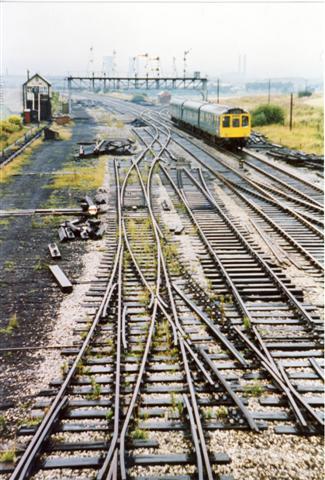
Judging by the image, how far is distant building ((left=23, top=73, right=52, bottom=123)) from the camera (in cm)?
4503

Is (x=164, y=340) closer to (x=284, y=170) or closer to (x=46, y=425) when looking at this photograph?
(x=46, y=425)

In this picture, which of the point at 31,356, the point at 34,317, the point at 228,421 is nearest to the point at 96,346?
the point at 31,356

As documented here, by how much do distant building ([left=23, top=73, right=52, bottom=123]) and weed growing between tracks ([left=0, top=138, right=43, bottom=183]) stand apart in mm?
15176

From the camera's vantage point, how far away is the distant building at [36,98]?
45031mm

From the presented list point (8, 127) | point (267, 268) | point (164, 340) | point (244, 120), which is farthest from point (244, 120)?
point (164, 340)

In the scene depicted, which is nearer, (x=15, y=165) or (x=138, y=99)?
(x=15, y=165)

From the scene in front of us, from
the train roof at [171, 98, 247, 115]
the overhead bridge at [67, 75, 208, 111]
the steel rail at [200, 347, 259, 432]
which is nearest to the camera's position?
A: the steel rail at [200, 347, 259, 432]

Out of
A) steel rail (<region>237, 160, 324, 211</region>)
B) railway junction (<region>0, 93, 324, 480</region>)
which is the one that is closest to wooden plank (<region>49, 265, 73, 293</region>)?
railway junction (<region>0, 93, 324, 480</region>)

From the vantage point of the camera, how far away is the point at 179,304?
984 cm

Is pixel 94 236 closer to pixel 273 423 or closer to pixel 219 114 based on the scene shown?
pixel 273 423

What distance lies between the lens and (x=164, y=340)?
8.46 metres

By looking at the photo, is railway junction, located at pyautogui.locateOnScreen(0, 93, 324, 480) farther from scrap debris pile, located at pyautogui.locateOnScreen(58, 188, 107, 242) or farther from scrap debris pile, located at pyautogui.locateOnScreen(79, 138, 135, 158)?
scrap debris pile, located at pyautogui.locateOnScreen(79, 138, 135, 158)

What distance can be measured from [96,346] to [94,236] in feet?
19.4

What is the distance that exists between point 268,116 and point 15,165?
2590 cm
